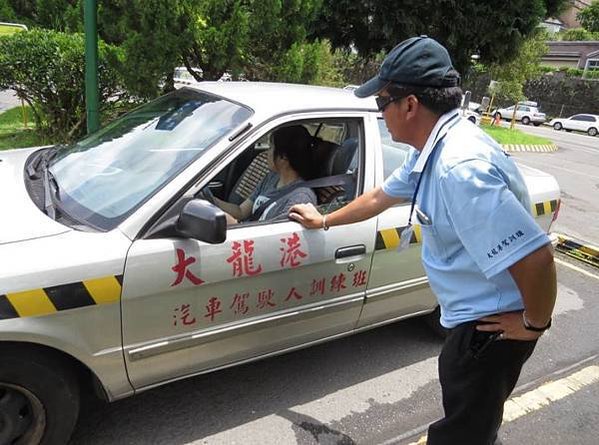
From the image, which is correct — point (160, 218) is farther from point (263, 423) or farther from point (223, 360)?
point (263, 423)

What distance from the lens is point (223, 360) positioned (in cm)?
248

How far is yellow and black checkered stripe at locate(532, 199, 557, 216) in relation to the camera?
343 centimetres

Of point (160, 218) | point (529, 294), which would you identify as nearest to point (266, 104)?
point (160, 218)

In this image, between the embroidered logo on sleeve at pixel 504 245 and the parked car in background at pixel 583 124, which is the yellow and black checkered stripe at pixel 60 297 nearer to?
the embroidered logo on sleeve at pixel 504 245

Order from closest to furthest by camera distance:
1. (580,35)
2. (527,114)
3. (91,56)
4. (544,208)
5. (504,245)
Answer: (504,245) < (544,208) < (91,56) < (527,114) < (580,35)

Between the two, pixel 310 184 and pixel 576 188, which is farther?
pixel 576 188

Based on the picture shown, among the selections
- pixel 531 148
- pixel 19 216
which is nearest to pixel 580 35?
pixel 531 148

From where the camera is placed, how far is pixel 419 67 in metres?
1.59

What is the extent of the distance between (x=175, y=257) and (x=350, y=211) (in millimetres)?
858

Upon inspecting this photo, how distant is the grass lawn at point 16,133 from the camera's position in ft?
25.2

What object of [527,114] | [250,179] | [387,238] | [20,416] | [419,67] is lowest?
[527,114]

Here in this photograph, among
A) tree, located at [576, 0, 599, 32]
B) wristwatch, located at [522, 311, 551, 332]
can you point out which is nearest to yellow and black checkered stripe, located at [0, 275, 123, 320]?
wristwatch, located at [522, 311, 551, 332]

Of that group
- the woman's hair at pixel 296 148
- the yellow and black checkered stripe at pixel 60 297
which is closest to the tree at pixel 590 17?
the woman's hair at pixel 296 148

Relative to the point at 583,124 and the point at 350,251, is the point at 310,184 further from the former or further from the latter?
the point at 583,124
